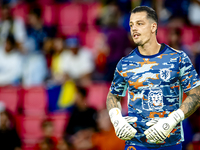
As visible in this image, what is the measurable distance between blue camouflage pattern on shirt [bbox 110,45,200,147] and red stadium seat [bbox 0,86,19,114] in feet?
13.2

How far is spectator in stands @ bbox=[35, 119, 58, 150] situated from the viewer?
5.34 m

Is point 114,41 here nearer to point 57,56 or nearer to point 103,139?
point 57,56

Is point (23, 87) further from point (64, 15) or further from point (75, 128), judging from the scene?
point (64, 15)

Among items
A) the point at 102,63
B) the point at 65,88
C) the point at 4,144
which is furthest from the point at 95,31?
the point at 4,144

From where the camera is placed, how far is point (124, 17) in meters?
7.33

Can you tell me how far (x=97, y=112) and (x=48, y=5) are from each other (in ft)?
13.9

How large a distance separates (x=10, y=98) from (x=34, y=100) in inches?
17.9

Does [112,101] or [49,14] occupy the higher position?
[49,14]

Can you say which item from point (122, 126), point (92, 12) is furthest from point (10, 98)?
point (122, 126)

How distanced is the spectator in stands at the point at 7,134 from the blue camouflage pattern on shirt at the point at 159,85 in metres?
3.38

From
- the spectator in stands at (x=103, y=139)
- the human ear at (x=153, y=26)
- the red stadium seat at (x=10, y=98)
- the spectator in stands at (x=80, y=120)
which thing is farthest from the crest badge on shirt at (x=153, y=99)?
the red stadium seat at (x=10, y=98)

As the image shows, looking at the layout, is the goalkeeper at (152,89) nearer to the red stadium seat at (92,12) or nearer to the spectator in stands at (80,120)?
the spectator in stands at (80,120)

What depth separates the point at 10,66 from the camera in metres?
6.90

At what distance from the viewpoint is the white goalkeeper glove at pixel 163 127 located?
2453 millimetres
